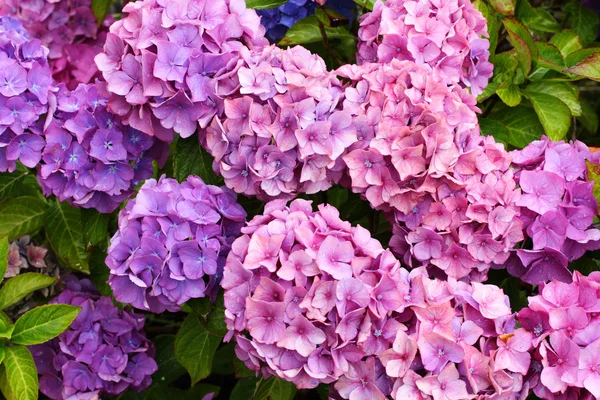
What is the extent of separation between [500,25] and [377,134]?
81 cm

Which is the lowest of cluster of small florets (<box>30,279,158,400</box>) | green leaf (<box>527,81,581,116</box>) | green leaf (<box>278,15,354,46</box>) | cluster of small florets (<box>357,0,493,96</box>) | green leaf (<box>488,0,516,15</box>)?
cluster of small florets (<box>30,279,158,400</box>)

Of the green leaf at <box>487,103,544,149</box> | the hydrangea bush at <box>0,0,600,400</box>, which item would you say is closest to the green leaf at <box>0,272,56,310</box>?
the hydrangea bush at <box>0,0,600,400</box>

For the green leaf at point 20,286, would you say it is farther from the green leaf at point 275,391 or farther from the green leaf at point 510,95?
the green leaf at point 510,95

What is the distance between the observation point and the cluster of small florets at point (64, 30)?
229 cm

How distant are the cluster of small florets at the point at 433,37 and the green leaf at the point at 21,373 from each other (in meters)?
0.89

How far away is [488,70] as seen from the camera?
1.56 metres

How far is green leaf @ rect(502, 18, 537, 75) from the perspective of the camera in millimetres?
1605

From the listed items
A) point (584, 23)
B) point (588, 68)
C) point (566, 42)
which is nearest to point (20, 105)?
point (588, 68)

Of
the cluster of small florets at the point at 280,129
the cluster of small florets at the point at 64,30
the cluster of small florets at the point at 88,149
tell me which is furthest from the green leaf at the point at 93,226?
the cluster of small florets at the point at 64,30

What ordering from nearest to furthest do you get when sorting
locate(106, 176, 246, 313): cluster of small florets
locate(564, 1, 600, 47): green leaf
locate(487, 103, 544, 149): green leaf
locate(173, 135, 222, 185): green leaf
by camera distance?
locate(106, 176, 246, 313): cluster of small florets, locate(173, 135, 222, 185): green leaf, locate(487, 103, 544, 149): green leaf, locate(564, 1, 600, 47): green leaf

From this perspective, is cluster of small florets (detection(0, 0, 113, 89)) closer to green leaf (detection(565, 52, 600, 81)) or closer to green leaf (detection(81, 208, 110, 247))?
green leaf (detection(81, 208, 110, 247))

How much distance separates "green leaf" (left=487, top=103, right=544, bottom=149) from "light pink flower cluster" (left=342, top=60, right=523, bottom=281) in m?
0.38

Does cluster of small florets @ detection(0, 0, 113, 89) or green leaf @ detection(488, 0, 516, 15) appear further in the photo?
cluster of small florets @ detection(0, 0, 113, 89)

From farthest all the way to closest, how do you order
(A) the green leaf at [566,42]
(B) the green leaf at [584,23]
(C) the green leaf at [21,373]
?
(B) the green leaf at [584,23]
(A) the green leaf at [566,42]
(C) the green leaf at [21,373]
